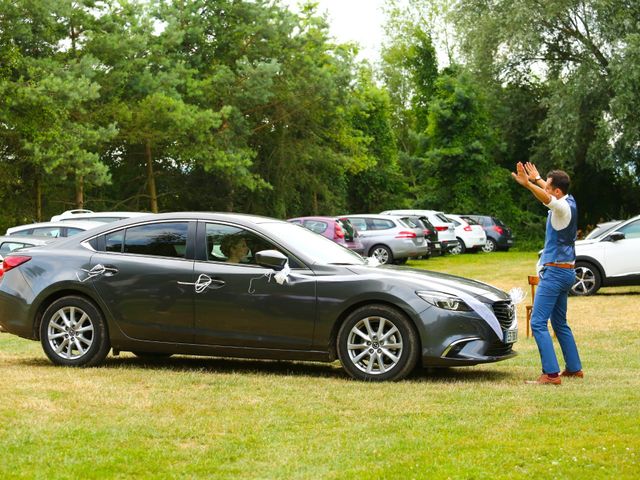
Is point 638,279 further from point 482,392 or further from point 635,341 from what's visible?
point 482,392

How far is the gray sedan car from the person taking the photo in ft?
31.4

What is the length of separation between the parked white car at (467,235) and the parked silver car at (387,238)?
24.2ft

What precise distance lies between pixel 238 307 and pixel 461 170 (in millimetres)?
41891

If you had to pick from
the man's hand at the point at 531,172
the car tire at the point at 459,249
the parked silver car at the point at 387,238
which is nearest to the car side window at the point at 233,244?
the man's hand at the point at 531,172

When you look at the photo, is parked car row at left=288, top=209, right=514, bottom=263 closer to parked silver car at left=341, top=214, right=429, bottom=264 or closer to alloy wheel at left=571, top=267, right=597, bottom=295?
parked silver car at left=341, top=214, right=429, bottom=264

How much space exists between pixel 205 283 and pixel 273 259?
0.70 m

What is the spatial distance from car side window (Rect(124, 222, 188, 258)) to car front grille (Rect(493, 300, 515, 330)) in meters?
2.93

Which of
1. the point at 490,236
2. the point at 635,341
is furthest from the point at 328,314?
the point at 490,236

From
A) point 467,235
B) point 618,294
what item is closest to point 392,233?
point 467,235

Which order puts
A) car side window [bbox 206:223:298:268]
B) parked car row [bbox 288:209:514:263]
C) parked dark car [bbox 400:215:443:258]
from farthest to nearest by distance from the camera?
parked dark car [bbox 400:215:443:258], parked car row [bbox 288:209:514:263], car side window [bbox 206:223:298:268]

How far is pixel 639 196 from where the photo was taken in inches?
1859

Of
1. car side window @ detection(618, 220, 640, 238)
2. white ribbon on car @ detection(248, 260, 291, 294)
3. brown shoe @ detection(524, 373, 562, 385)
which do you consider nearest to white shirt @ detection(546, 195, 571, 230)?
brown shoe @ detection(524, 373, 562, 385)

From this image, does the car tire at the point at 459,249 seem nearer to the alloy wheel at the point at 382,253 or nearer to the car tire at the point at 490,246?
the car tire at the point at 490,246

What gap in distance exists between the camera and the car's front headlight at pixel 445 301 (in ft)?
31.3
